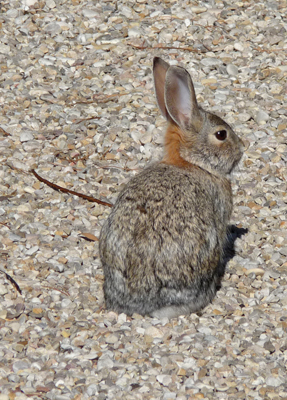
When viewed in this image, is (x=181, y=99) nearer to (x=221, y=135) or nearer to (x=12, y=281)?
(x=221, y=135)

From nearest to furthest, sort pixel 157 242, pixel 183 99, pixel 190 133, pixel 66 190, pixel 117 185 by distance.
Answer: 1. pixel 157 242
2. pixel 183 99
3. pixel 190 133
4. pixel 66 190
5. pixel 117 185

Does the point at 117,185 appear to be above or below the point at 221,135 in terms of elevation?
below

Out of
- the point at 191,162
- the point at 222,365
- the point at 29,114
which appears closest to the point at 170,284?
the point at 222,365

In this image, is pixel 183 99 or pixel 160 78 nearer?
pixel 183 99

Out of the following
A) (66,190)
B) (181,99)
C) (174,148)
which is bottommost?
(66,190)

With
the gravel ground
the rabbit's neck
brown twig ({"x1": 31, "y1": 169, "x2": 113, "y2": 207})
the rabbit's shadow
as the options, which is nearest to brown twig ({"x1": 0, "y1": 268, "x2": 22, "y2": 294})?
the gravel ground

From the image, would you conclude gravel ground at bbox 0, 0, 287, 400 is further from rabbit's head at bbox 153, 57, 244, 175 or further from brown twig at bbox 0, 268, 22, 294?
rabbit's head at bbox 153, 57, 244, 175

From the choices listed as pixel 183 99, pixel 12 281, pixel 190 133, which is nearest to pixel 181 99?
pixel 183 99
